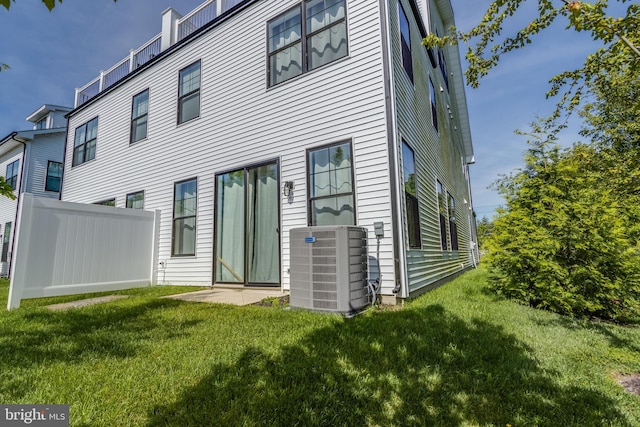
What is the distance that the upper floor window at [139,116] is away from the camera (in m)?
8.96

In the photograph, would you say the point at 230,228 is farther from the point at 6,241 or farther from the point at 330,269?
the point at 6,241

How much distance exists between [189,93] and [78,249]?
4544 mm

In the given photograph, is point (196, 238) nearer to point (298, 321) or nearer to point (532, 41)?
point (298, 321)

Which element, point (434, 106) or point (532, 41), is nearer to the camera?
point (532, 41)

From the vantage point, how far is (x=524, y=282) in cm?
455

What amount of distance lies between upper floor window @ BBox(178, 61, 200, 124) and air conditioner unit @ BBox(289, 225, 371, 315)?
534cm

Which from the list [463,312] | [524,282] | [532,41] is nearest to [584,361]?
[463,312]

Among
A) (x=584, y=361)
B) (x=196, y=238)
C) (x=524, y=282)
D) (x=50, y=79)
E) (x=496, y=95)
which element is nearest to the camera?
(x=584, y=361)

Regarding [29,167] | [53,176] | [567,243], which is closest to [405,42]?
[567,243]

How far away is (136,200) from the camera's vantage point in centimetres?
862

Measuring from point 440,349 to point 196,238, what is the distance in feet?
19.4

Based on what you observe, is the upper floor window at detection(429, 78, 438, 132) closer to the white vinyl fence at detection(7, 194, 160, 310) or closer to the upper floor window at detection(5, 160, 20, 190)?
the white vinyl fence at detection(7, 194, 160, 310)

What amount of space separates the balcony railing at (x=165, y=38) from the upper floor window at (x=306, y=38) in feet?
5.59

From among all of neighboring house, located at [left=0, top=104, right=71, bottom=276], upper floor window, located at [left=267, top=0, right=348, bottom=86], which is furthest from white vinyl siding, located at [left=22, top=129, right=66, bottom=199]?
upper floor window, located at [left=267, top=0, right=348, bottom=86]
